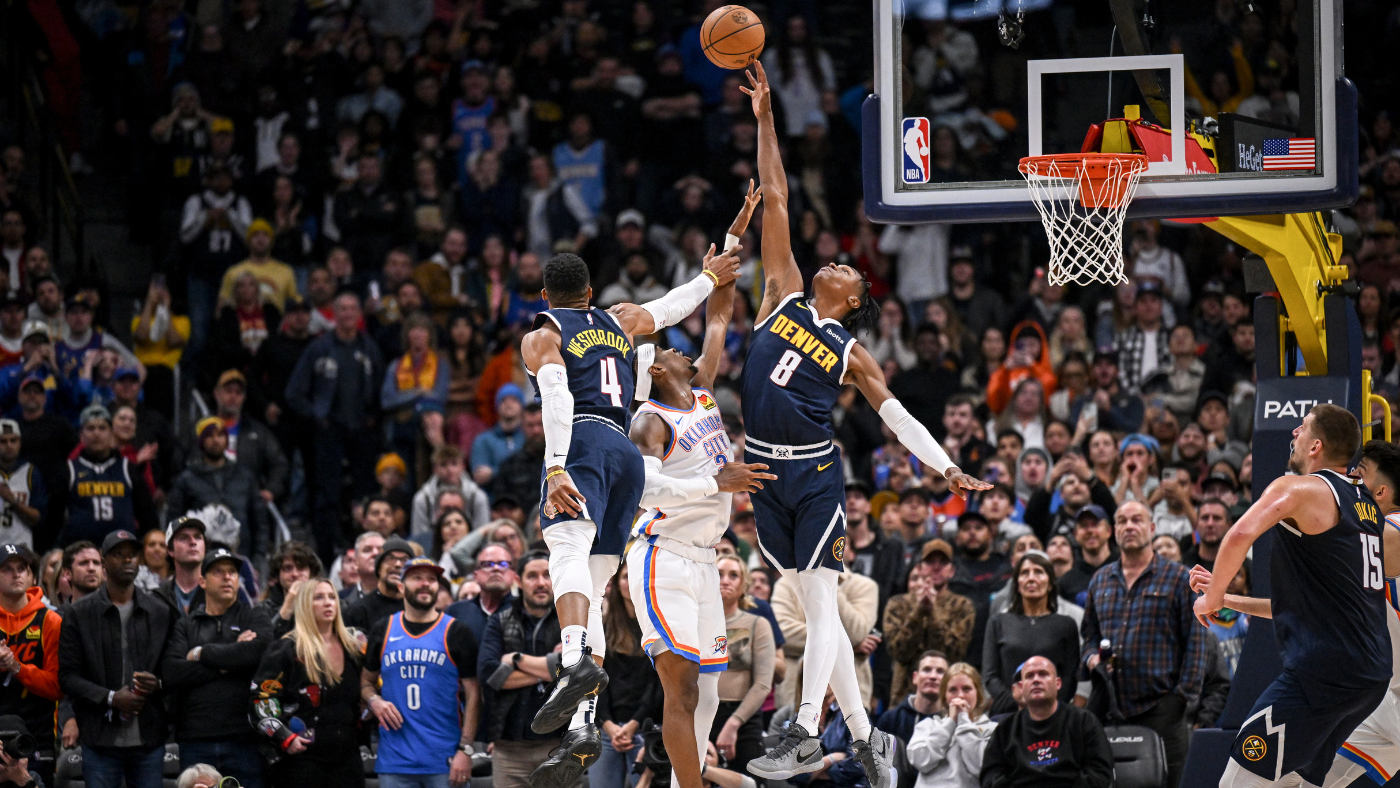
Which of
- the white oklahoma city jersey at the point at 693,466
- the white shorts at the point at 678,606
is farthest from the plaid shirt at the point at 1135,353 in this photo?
the white shorts at the point at 678,606

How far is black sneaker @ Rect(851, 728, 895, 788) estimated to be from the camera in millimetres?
9398

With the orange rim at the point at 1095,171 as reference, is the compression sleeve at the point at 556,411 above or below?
below

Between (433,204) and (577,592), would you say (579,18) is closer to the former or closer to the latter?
(433,204)

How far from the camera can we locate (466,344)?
16750 mm

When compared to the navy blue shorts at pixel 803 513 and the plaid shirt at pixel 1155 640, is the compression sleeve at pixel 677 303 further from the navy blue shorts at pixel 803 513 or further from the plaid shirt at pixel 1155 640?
the plaid shirt at pixel 1155 640

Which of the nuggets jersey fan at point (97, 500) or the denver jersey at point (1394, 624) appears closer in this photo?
the denver jersey at point (1394, 624)

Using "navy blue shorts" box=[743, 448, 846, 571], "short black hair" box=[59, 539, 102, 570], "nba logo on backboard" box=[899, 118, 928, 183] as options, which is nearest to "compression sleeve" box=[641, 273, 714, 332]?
"navy blue shorts" box=[743, 448, 846, 571]

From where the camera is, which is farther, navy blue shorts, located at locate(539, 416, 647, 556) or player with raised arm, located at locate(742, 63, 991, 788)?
player with raised arm, located at locate(742, 63, 991, 788)

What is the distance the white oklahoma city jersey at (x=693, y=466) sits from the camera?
985 cm

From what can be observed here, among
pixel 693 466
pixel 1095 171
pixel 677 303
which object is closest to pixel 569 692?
pixel 693 466

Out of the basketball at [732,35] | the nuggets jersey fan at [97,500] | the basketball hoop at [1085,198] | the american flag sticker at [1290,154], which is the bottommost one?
the nuggets jersey fan at [97,500]

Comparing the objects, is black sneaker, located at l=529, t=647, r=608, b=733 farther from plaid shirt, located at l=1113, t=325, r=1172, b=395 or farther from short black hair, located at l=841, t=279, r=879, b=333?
plaid shirt, located at l=1113, t=325, r=1172, b=395

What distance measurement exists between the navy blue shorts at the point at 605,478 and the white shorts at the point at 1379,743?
4.33 meters

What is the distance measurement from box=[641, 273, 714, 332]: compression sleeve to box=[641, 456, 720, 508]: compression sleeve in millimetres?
830
